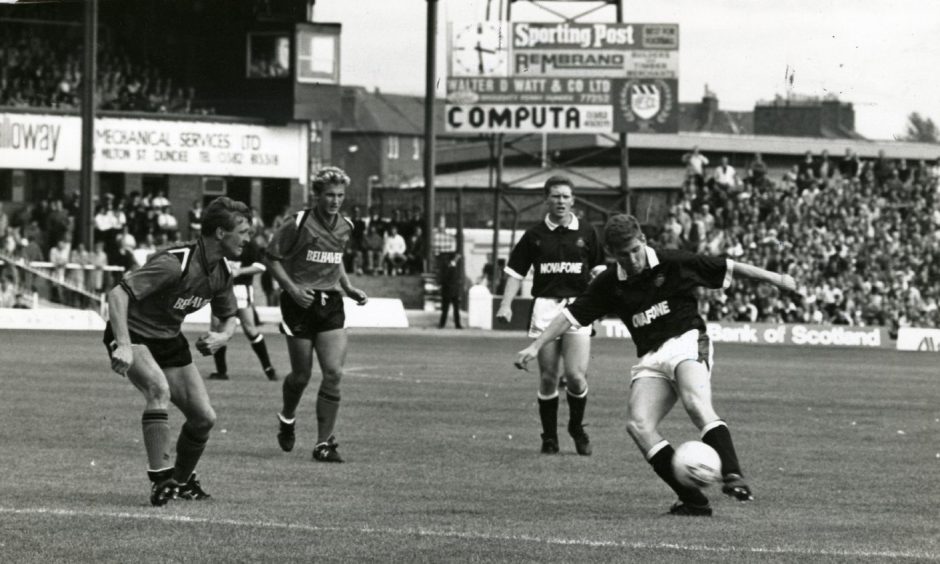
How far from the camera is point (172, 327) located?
403 inches

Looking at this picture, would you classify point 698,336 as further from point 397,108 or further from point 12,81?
point 397,108

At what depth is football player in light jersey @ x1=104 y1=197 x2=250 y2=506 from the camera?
9914 millimetres

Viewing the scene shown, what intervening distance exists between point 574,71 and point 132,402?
3316 centimetres

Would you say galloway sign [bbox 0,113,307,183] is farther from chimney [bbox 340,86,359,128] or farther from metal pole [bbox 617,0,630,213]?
chimney [bbox 340,86,359,128]

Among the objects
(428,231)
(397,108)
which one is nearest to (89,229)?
(428,231)

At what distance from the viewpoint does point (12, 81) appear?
168ft

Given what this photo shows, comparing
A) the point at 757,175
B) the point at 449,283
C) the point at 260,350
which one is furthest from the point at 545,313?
the point at 757,175

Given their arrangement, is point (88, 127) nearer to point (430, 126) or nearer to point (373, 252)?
point (373, 252)

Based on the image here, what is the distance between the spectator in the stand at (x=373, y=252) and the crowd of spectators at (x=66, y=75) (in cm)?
1005

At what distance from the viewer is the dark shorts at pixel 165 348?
10133 mm

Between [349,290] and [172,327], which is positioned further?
[349,290]

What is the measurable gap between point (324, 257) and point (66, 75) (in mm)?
41425

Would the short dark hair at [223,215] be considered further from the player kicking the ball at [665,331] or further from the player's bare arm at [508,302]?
the player's bare arm at [508,302]

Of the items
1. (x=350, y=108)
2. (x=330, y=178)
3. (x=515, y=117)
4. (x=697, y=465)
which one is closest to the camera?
(x=697, y=465)
